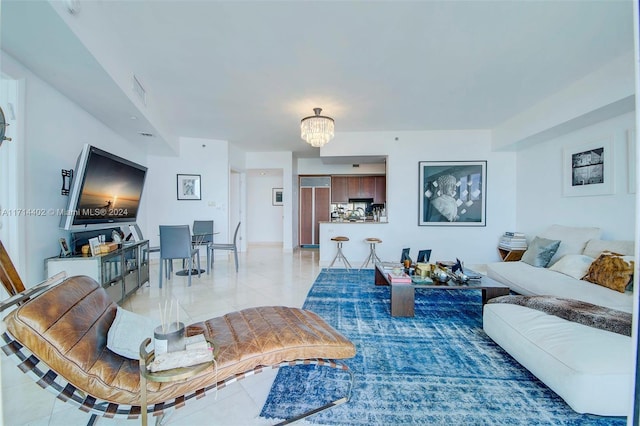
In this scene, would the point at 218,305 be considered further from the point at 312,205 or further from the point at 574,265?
the point at 312,205

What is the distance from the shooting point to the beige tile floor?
1.55m

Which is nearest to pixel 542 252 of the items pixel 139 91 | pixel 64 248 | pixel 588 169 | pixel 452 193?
pixel 588 169

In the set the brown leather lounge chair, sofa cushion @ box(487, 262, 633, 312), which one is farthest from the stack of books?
the brown leather lounge chair

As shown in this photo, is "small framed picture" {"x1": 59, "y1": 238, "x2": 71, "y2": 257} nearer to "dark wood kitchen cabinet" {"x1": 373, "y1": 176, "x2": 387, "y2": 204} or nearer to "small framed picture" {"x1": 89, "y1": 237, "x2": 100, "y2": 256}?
"small framed picture" {"x1": 89, "y1": 237, "x2": 100, "y2": 256}

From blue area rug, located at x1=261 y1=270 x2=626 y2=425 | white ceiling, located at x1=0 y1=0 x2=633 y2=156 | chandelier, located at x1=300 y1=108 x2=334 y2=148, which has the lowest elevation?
blue area rug, located at x1=261 y1=270 x2=626 y2=425

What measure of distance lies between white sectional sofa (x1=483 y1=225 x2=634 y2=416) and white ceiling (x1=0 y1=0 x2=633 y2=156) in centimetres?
223

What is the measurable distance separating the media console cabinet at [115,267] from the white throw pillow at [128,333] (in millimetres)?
1547

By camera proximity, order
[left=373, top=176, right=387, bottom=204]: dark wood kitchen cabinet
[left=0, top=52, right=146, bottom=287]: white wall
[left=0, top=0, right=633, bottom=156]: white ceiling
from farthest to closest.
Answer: [left=373, top=176, right=387, bottom=204]: dark wood kitchen cabinet, [left=0, top=52, right=146, bottom=287]: white wall, [left=0, top=0, right=633, bottom=156]: white ceiling

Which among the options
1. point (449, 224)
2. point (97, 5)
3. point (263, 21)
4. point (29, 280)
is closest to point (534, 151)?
point (449, 224)

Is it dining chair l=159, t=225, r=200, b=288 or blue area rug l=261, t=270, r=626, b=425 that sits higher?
dining chair l=159, t=225, r=200, b=288

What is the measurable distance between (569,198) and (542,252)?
1.00m

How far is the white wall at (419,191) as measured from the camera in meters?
5.15

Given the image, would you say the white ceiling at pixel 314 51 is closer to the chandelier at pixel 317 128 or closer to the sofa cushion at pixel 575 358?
the chandelier at pixel 317 128

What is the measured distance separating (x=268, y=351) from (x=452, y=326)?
202 centimetres
